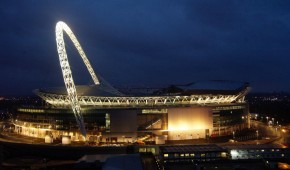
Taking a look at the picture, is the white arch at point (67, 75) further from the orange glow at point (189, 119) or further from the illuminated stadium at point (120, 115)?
the orange glow at point (189, 119)

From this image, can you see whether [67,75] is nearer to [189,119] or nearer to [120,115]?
[120,115]

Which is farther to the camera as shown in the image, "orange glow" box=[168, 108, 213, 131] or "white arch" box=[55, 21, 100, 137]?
"orange glow" box=[168, 108, 213, 131]

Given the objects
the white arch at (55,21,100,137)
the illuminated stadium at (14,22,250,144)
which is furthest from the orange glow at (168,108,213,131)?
the white arch at (55,21,100,137)

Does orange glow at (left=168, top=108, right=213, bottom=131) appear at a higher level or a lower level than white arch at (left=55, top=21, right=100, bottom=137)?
lower

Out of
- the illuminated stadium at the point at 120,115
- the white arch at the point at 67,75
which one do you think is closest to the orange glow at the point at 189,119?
the illuminated stadium at the point at 120,115

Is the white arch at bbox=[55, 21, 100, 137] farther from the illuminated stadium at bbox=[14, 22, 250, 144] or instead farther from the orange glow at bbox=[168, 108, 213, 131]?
the orange glow at bbox=[168, 108, 213, 131]

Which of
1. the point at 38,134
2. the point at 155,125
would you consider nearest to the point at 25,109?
the point at 38,134

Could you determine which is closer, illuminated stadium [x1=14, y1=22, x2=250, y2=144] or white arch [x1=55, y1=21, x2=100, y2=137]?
white arch [x1=55, y1=21, x2=100, y2=137]

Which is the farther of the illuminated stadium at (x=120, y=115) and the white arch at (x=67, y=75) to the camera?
the illuminated stadium at (x=120, y=115)

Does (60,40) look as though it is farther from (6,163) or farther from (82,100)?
(6,163)

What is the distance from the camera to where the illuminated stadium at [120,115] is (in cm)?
5906

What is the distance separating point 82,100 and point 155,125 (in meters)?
13.1

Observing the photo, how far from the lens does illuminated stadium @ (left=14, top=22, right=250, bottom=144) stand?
2325 inches

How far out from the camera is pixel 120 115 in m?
59.9
